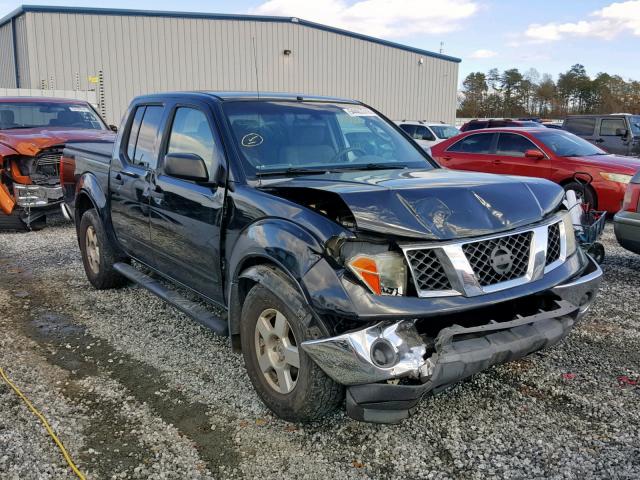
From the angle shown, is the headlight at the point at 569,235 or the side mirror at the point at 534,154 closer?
the headlight at the point at 569,235

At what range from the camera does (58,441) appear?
3053mm

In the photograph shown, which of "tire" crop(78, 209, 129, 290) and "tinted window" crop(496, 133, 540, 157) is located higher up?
"tinted window" crop(496, 133, 540, 157)

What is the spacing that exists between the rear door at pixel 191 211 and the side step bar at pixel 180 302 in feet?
0.43

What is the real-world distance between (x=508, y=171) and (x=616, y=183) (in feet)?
6.27

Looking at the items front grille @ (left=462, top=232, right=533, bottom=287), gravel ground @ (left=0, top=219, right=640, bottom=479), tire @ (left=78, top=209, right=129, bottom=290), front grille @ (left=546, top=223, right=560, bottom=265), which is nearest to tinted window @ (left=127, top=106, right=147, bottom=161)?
tire @ (left=78, top=209, right=129, bottom=290)

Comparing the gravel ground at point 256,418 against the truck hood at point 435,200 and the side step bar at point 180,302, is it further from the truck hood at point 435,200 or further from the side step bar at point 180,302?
the truck hood at point 435,200

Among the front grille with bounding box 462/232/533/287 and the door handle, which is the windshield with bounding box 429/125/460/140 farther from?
the front grille with bounding box 462/232/533/287

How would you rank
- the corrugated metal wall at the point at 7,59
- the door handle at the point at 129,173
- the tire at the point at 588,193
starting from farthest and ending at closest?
the corrugated metal wall at the point at 7,59
the tire at the point at 588,193
the door handle at the point at 129,173

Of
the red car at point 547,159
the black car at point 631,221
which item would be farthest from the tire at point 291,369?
the red car at point 547,159

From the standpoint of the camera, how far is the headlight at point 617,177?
8.95 m

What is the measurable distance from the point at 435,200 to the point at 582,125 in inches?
614

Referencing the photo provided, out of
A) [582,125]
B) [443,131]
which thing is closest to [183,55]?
[443,131]

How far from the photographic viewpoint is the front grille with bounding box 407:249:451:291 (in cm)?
272

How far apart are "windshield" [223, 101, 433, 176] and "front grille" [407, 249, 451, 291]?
1.27 metres
